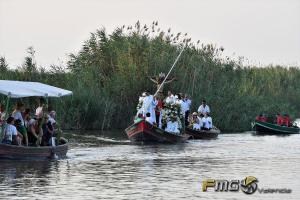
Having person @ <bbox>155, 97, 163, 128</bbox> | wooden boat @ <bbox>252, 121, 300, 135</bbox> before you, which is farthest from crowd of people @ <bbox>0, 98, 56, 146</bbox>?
wooden boat @ <bbox>252, 121, 300, 135</bbox>

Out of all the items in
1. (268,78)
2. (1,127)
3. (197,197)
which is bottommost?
(197,197)

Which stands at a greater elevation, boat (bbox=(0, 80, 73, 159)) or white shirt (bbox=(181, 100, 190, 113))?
white shirt (bbox=(181, 100, 190, 113))

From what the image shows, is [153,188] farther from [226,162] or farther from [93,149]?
[93,149]

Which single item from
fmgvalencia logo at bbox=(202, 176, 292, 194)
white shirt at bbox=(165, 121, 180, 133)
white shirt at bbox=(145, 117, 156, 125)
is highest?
white shirt at bbox=(145, 117, 156, 125)

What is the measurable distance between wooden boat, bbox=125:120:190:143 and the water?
440mm

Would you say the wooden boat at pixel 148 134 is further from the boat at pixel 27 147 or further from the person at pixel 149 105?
the boat at pixel 27 147

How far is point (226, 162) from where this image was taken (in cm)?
2578

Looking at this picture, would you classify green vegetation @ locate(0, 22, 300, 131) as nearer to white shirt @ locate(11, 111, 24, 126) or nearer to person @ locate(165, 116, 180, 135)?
person @ locate(165, 116, 180, 135)

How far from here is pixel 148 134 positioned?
1280 inches

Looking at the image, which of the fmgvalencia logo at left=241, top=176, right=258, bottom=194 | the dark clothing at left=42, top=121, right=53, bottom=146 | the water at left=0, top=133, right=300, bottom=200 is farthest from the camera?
the dark clothing at left=42, top=121, right=53, bottom=146

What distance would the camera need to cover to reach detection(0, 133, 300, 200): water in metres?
18.5

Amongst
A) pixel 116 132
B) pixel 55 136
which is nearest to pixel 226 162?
pixel 55 136

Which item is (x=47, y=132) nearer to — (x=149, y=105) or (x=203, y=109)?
(x=149, y=105)

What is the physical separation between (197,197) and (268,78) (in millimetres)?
37235
